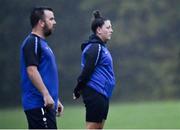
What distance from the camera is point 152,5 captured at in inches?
1206

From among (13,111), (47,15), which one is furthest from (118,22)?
(47,15)

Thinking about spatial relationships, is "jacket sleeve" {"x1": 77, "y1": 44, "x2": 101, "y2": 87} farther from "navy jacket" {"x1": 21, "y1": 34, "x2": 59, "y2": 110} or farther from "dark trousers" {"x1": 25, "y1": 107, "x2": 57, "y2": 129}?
"dark trousers" {"x1": 25, "y1": 107, "x2": 57, "y2": 129}

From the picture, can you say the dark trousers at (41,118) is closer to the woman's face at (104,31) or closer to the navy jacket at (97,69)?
the navy jacket at (97,69)

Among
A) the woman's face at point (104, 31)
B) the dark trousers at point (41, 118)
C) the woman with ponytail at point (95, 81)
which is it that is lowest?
the dark trousers at point (41, 118)

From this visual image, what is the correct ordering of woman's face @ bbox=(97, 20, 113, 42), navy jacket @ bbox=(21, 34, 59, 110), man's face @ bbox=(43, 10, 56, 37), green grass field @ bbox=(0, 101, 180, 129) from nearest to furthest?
navy jacket @ bbox=(21, 34, 59, 110) → man's face @ bbox=(43, 10, 56, 37) → woman's face @ bbox=(97, 20, 113, 42) → green grass field @ bbox=(0, 101, 180, 129)

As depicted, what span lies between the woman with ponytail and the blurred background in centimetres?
1735

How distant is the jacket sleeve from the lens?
6625 mm

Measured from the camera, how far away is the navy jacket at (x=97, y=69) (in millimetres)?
6641

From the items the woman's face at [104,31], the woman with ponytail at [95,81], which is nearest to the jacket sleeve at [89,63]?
the woman with ponytail at [95,81]

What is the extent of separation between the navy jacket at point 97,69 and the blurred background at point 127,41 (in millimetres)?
17376

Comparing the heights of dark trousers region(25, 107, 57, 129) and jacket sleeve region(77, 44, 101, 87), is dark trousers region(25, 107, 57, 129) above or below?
below

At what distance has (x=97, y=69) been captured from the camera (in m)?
6.70

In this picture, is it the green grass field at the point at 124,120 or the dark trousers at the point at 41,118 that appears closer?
the dark trousers at the point at 41,118

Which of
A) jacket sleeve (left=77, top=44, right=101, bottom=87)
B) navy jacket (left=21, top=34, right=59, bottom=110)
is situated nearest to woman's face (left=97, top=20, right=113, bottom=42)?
jacket sleeve (left=77, top=44, right=101, bottom=87)
